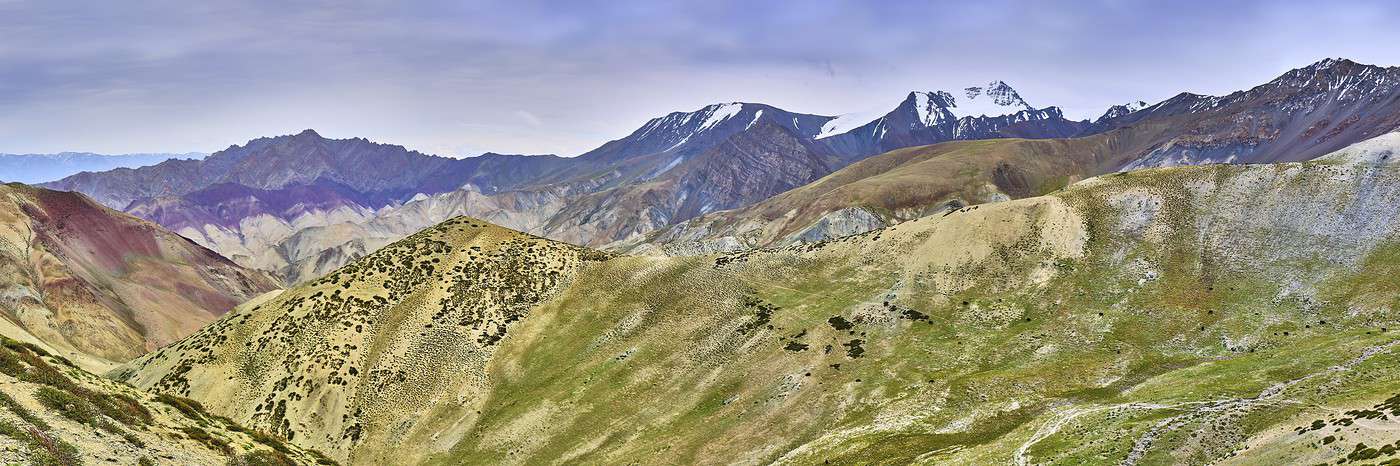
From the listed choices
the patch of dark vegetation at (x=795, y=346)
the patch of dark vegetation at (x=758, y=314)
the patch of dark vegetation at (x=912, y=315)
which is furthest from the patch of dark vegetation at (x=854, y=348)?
the patch of dark vegetation at (x=758, y=314)

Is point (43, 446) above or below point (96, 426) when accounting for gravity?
above

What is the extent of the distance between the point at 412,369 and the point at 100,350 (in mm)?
149584

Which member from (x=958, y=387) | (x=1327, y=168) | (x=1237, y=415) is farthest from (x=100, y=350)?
(x=1327, y=168)

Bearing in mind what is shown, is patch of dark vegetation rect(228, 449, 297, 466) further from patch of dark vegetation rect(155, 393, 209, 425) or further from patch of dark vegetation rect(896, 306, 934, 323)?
A: patch of dark vegetation rect(896, 306, 934, 323)

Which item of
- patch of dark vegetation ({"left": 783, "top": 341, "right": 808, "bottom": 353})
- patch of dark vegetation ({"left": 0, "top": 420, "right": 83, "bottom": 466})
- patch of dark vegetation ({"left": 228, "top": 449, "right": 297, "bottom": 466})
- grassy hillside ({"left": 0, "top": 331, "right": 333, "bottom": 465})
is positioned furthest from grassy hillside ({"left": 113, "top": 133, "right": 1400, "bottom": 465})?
patch of dark vegetation ({"left": 0, "top": 420, "right": 83, "bottom": 466})

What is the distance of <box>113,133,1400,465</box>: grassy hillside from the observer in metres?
67.4

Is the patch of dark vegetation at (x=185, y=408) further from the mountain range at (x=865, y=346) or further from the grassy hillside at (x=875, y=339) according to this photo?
the grassy hillside at (x=875, y=339)

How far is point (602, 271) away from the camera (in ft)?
407

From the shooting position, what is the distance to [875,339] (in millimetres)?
95625

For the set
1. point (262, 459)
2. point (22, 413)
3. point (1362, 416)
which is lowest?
point (1362, 416)

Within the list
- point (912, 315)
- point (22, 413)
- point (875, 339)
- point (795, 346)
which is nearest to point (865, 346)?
point (875, 339)

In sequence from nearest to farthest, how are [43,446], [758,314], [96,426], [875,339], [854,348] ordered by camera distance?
[43,446] → [96,426] → [854,348] → [875,339] → [758,314]

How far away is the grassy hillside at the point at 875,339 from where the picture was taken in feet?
221

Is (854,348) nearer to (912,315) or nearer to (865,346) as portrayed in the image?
(865,346)
